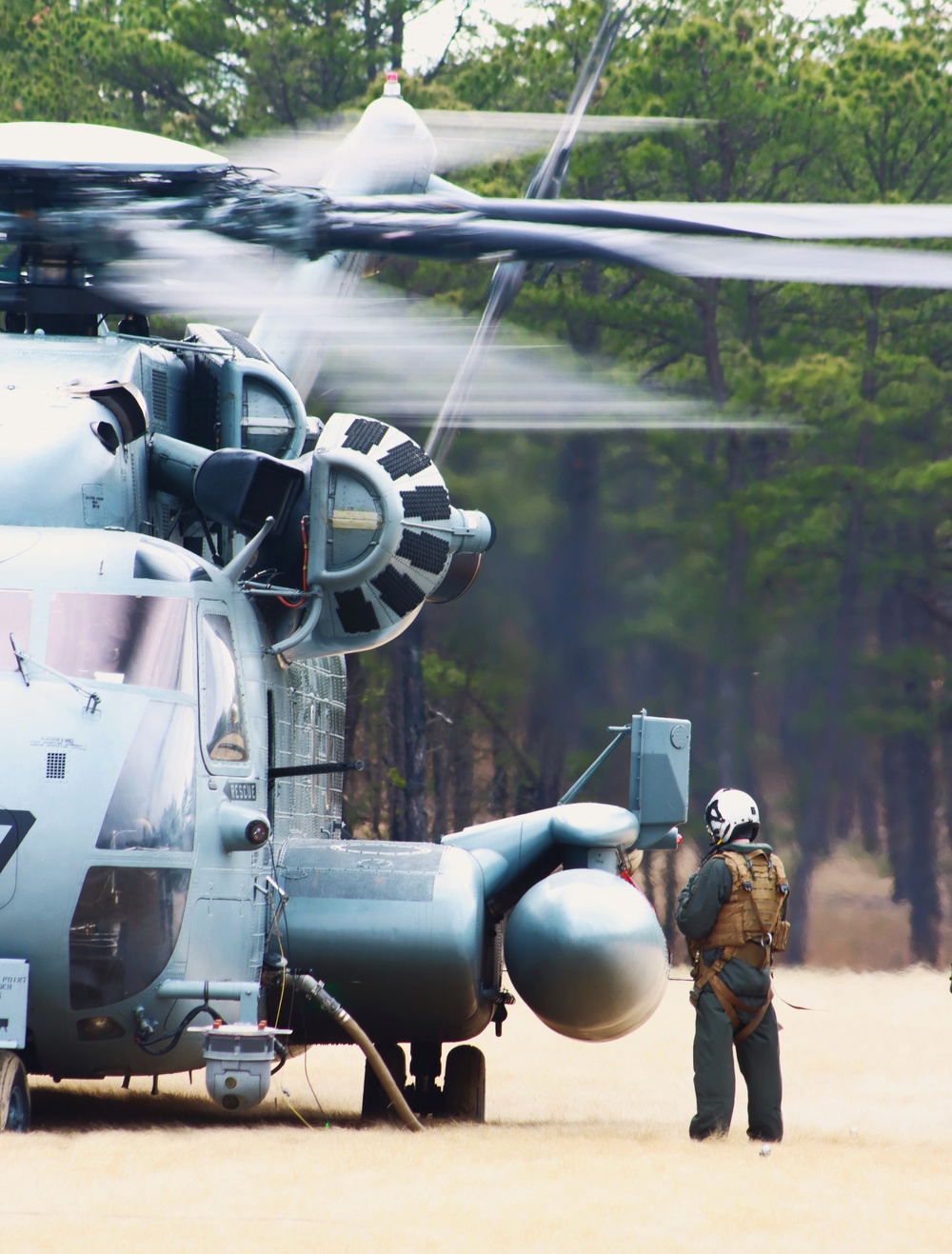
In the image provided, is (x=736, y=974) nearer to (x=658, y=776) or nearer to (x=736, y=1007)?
(x=736, y=1007)

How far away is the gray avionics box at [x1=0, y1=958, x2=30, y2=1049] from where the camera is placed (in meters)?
6.41

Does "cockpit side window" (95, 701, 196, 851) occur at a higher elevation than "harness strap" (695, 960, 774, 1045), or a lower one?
higher

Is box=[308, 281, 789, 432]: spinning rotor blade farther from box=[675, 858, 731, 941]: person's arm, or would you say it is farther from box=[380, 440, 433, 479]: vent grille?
box=[675, 858, 731, 941]: person's arm

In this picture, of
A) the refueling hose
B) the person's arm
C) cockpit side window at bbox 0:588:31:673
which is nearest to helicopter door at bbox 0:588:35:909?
cockpit side window at bbox 0:588:31:673

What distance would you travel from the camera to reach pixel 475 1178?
19.2 ft

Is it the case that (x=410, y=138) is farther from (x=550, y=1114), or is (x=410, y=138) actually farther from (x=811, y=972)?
(x=811, y=972)

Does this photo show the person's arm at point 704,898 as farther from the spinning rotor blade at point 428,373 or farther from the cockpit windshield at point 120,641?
the cockpit windshield at point 120,641

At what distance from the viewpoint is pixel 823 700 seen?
62.0ft

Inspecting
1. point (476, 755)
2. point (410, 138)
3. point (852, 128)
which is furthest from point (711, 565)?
point (410, 138)

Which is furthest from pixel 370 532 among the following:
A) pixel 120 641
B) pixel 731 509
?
pixel 731 509

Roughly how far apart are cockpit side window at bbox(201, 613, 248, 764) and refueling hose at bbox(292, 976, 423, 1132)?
3.15 ft

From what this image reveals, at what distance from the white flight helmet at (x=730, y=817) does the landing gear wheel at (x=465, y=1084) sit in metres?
1.88

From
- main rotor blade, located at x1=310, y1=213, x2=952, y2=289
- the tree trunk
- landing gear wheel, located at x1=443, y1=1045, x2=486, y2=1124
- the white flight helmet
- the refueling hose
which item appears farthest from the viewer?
the tree trunk

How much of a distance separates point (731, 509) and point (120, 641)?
13171mm
